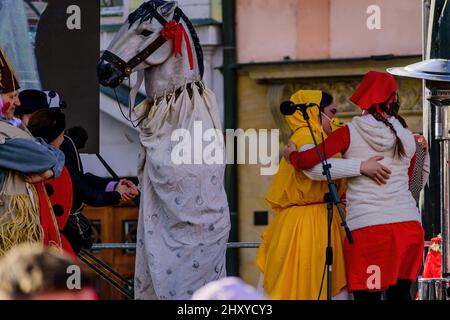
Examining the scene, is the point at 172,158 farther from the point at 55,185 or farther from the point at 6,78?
the point at 6,78

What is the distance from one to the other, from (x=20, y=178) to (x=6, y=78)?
1.65 ft

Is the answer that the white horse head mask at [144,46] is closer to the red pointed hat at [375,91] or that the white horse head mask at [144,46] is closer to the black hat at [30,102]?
the black hat at [30,102]

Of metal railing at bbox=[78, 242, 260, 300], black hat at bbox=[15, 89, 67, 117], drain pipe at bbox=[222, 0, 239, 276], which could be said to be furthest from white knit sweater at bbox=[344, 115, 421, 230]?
drain pipe at bbox=[222, 0, 239, 276]

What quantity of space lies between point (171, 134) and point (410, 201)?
134 cm

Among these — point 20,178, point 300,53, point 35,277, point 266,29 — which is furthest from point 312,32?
point 35,277

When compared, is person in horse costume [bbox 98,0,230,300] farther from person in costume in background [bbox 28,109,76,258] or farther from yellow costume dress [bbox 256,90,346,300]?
yellow costume dress [bbox 256,90,346,300]
